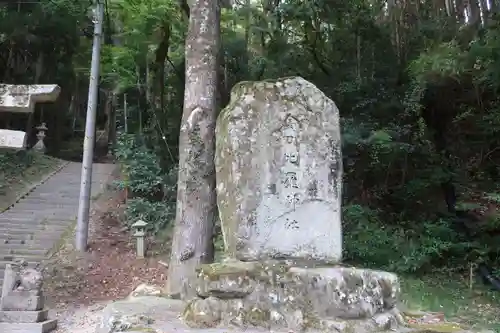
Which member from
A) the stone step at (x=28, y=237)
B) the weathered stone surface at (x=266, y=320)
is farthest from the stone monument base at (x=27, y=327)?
the weathered stone surface at (x=266, y=320)

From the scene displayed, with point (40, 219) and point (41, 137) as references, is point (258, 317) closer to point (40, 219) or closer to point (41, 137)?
point (40, 219)

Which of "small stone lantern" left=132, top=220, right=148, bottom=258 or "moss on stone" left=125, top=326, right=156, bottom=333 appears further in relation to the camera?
"small stone lantern" left=132, top=220, right=148, bottom=258

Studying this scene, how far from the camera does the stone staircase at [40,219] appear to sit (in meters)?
11.8

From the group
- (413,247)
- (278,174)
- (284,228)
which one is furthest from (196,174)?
(413,247)

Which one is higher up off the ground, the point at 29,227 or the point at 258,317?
the point at 29,227

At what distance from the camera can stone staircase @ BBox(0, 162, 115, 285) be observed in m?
11.8

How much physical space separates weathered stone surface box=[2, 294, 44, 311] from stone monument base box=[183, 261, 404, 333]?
484cm

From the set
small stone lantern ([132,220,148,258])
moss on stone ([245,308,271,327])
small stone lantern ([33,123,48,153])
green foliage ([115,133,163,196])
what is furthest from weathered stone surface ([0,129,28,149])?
small stone lantern ([33,123,48,153])

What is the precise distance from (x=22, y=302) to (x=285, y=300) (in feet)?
18.9

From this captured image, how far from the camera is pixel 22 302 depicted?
28.2ft

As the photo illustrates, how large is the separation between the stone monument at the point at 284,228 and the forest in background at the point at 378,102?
553 centimetres

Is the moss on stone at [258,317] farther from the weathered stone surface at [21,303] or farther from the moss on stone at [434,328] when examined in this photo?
the weathered stone surface at [21,303]

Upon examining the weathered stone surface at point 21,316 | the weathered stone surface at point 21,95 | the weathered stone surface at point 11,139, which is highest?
the weathered stone surface at point 21,95

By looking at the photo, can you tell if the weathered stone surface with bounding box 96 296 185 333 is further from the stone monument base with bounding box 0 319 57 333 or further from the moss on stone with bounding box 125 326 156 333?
the stone monument base with bounding box 0 319 57 333
